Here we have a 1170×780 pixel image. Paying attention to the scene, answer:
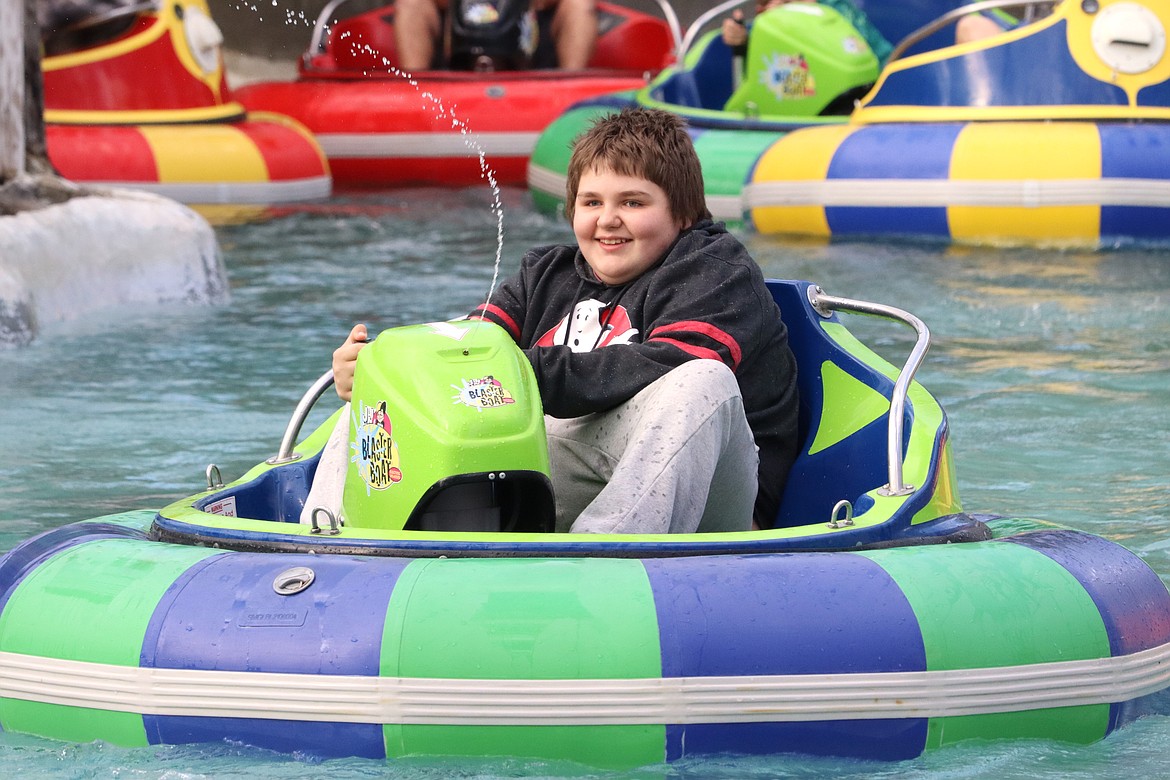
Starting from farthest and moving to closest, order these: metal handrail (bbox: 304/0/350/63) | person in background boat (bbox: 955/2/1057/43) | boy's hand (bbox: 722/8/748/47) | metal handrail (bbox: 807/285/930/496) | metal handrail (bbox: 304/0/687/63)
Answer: metal handrail (bbox: 304/0/350/63) < metal handrail (bbox: 304/0/687/63) < boy's hand (bbox: 722/8/748/47) < person in background boat (bbox: 955/2/1057/43) < metal handrail (bbox: 807/285/930/496)

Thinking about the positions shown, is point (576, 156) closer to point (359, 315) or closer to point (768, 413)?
point (768, 413)

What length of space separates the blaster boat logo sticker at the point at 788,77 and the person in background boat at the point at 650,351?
553 centimetres

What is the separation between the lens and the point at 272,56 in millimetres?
13734

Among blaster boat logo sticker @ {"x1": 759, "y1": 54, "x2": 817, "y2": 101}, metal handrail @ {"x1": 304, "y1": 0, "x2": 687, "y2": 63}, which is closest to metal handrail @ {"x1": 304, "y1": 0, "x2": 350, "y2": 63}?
metal handrail @ {"x1": 304, "y1": 0, "x2": 687, "y2": 63}

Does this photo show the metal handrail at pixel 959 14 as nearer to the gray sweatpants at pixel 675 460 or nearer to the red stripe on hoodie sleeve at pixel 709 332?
the red stripe on hoodie sleeve at pixel 709 332

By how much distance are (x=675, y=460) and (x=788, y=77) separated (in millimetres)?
6199

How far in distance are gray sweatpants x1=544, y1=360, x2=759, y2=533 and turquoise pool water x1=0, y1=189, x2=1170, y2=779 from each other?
15.7 inches

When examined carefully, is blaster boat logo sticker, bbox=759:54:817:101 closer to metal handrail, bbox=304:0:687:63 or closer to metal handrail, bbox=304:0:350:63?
metal handrail, bbox=304:0:687:63

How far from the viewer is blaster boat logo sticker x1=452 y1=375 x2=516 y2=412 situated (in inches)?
92.4

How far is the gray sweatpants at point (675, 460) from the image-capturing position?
238cm

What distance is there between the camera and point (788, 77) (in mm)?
8305

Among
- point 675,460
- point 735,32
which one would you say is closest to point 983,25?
point 735,32

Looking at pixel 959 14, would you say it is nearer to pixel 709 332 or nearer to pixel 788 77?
pixel 788 77

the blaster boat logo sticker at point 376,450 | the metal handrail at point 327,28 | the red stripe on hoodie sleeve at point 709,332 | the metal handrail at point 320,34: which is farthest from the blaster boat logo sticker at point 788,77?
the blaster boat logo sticker at point 376,450
